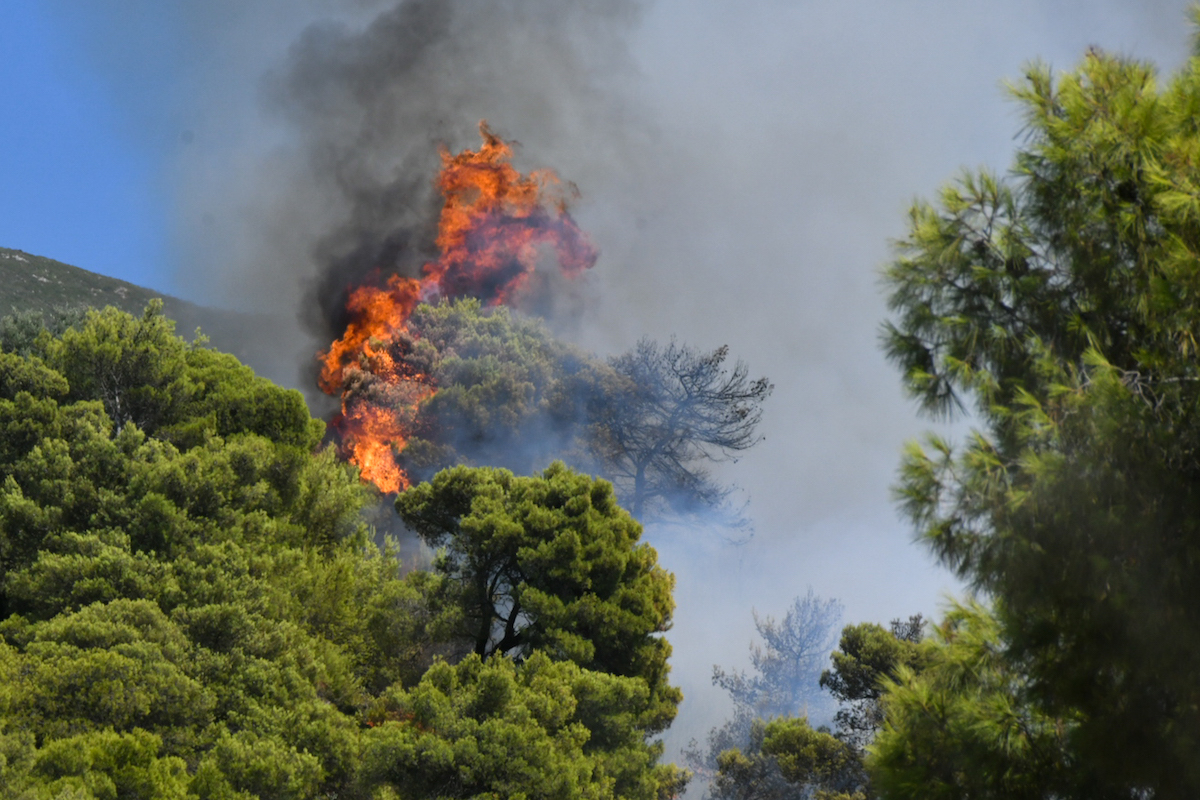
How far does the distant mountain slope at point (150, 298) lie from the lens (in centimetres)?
6028

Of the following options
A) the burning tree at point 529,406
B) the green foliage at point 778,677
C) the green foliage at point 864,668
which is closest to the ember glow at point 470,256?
the burning tree at point 529,406

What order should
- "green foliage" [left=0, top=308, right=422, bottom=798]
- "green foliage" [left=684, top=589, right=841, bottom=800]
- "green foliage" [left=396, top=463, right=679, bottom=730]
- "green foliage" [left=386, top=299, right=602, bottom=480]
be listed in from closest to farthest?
"green foliage" [left=0, top=308, right=422, bottom=798], "green foliage" [left=396, top=463, right=679, bottom=730], "green foliage" [left=684, top=589, right=841, bottom=800], "green foliage" [left=386, top=299, right=602, bottom=480]

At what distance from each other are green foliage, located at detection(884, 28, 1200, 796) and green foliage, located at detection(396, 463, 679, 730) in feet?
42.5

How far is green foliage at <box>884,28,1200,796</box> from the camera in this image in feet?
21.8

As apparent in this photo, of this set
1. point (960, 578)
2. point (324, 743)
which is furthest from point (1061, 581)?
point (324, 743)

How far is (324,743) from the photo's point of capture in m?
16.7

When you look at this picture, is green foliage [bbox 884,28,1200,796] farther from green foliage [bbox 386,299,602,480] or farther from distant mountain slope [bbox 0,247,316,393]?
distant mountain slope [bbox 0,247,316,393]

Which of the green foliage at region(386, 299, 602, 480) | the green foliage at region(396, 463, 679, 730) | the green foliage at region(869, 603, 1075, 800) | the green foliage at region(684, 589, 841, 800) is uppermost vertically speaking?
the green foliage at region(386, 299, 602, 480)

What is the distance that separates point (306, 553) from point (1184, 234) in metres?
18.2

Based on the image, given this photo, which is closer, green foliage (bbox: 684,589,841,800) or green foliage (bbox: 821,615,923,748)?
green foliage (bbox: 821,615,923,748)

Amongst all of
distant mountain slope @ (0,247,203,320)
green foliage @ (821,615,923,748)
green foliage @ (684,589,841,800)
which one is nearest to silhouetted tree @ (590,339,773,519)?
green foliage @ (684,589,841,800)

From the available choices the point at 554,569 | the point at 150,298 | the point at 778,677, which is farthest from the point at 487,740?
the point at 150,298

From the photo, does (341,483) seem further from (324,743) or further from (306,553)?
(324,743)

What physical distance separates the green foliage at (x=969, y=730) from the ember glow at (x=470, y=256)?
3484 cm
